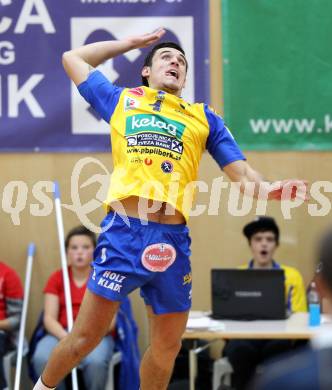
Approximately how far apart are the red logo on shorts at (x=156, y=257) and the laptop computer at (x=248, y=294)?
6.11ft

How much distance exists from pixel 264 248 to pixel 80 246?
1.35m

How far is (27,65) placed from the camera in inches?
265

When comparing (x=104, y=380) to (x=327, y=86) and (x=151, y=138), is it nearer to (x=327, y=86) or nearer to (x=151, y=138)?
(x=151, y=138)

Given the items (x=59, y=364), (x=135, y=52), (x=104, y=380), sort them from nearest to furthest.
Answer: (x=59, y=364)
(x=104, y=380)
(x=135, y=52)

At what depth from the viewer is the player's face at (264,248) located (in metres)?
6.34


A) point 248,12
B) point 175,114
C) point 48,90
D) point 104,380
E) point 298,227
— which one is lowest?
point 104,380

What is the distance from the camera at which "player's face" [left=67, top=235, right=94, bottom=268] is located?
625 centimetres

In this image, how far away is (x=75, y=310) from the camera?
6.23m

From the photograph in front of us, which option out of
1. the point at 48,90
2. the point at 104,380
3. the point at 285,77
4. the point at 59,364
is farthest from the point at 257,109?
the point at 59,364

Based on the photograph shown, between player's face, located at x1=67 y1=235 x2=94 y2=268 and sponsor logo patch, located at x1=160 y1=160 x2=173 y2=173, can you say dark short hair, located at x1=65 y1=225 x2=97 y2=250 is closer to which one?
player's face, located at x1=67 y1=235 x2=94 y2=268

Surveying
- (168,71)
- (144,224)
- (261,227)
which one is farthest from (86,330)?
(261,227)

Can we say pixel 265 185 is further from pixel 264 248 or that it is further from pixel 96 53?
pixel 264 248

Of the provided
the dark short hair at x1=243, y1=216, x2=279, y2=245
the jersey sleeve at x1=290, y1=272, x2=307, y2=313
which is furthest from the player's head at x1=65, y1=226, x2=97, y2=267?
the jersey sleeve at x1=290, y1=272, x2=307, y2=313

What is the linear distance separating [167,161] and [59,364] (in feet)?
3.62
